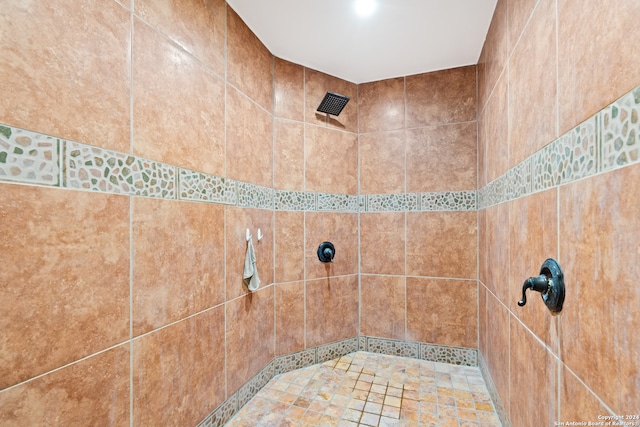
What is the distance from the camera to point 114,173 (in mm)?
881

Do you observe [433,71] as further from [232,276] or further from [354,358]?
[354,358]

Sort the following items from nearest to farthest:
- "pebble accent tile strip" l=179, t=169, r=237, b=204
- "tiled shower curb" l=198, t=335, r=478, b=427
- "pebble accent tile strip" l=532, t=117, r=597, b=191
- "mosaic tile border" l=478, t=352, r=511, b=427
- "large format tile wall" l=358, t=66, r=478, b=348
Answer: "pebble accent tile strip" l=532, t=117, r=597, b=191 < "pebble accent tile strip" l=179, t=169, r=237, b=204 < "mosaic tile border" l=478, t=352, r=511, b=427 < "tiled shower curb" l=198, t=335, r=478, b=427 < "large format tile wall" l=358, t=66, r=478, b=348

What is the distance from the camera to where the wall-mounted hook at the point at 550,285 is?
2.35 feet

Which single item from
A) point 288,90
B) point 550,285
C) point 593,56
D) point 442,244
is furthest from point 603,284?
point 288,90

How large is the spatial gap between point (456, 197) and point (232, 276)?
4.89 feet

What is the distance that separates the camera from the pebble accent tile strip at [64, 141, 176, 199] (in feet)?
2.56

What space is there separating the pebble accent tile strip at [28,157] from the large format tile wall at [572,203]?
4.01 ft

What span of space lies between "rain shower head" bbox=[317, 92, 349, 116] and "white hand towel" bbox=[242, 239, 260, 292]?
1.02 m

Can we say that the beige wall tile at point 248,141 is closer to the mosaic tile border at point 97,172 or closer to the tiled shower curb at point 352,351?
the mosaic tile border at point 97,172

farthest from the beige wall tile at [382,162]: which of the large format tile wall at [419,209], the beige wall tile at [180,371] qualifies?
the beige wall tile at [180,371]

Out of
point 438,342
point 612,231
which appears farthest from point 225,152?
point 438,342

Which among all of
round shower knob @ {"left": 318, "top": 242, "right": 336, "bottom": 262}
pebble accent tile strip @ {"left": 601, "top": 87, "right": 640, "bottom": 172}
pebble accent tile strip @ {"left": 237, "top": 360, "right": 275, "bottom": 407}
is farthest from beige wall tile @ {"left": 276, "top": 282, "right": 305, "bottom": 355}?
pebble accent tile strip @ {"left": 601, "top": 87, "right": 640, "bottom": 172}

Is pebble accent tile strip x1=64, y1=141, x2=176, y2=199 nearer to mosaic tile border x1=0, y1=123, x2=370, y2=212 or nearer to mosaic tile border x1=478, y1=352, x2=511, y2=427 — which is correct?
mosaic tile border x1=0, y1=123, x2=370, y2=212

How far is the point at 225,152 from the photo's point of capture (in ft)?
4.58
